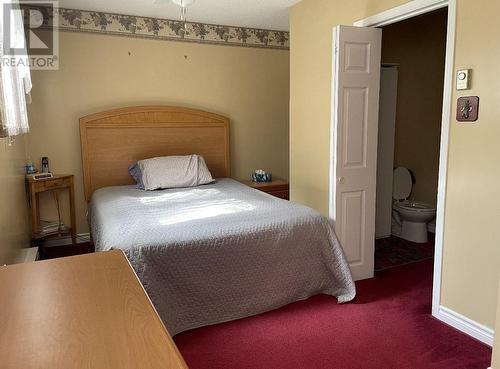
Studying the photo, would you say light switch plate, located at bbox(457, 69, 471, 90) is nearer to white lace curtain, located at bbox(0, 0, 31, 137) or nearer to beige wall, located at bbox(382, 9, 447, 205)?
beige wall, located at bbox(382, 9, 447, 205)

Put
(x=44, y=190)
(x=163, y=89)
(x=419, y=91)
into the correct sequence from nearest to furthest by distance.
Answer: (x=44, y=190) < (x=163, y=89) < (x=419, y=91)

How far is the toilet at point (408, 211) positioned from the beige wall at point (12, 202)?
3619mm

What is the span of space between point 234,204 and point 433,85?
2.91 m

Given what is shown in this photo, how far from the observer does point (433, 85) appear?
14.5 ft

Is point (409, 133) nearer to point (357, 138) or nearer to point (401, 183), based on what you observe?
point (401, 183)

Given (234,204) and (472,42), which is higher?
(472,42)

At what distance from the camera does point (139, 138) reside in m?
4.19

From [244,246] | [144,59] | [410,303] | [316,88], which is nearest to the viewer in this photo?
[244,246]

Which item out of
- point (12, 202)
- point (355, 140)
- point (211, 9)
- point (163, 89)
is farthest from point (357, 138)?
point (12, 202)

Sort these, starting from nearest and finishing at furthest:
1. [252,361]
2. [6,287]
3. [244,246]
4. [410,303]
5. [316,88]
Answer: [6,287] → [252,361] → [244,246] → [410,303] → [316,88]

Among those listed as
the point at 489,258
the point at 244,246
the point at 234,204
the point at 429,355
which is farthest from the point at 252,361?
the point at 489,258

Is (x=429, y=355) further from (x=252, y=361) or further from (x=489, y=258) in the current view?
(x=252, y=361)

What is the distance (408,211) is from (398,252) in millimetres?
515

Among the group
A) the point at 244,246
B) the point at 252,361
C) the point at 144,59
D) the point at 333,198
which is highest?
the point at 144,59
